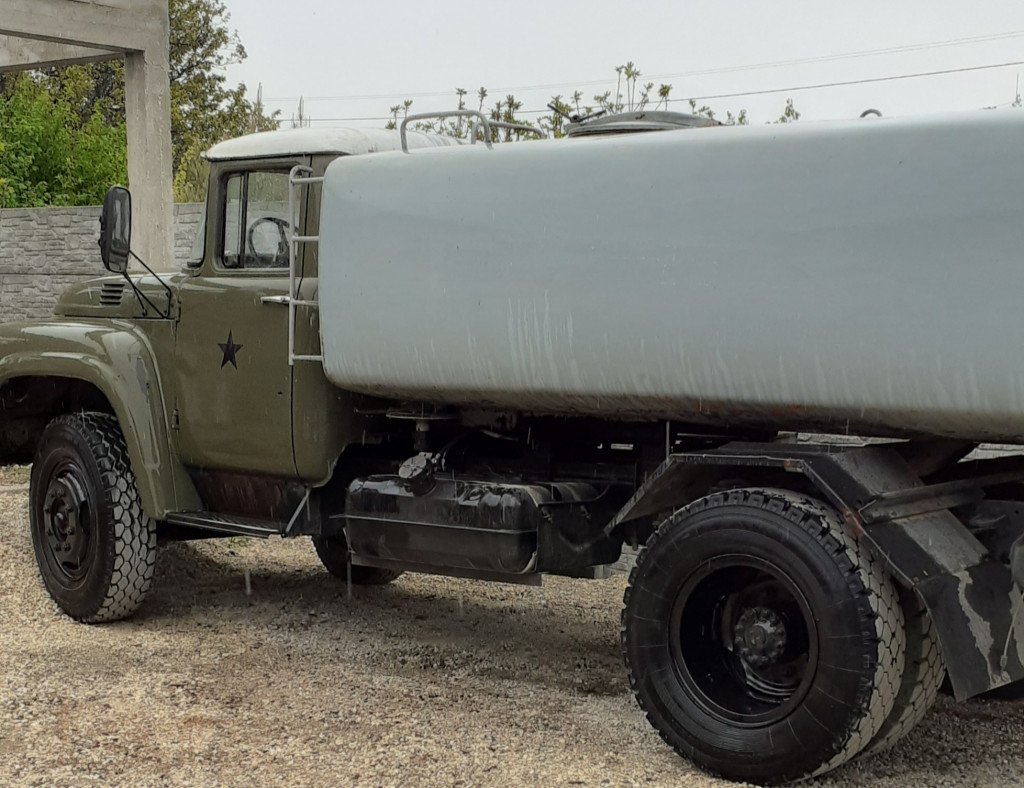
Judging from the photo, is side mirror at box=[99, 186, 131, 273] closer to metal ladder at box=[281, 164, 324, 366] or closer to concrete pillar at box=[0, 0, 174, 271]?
metal ladder at box=[281, 164, 324, 366]

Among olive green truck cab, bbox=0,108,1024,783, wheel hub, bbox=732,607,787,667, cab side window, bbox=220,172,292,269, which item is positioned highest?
cab side window, bbox=220,172,292,269

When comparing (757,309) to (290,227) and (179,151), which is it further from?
(179,151)

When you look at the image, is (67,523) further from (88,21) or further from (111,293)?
(88,21)

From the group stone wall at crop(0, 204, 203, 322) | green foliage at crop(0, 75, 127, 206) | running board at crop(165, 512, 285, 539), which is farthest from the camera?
green foliage at crop(0, 75, 127, 206)

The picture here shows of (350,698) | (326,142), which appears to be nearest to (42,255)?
(326,142)

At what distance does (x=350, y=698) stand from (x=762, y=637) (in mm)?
1826

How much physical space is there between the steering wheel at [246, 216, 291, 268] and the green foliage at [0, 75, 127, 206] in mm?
15346

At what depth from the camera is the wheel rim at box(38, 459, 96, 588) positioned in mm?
6641

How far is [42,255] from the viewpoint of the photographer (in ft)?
47.8

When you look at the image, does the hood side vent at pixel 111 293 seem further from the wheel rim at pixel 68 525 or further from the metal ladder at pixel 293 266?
the metal ladder at pixel 293 266

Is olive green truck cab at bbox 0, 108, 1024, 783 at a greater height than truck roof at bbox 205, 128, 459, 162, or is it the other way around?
truck roof at bbox 205, 128, 459, 162

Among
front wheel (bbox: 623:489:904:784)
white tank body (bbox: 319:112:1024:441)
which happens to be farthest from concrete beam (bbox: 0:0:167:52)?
front wheel (bbox: 623:489:904:784)

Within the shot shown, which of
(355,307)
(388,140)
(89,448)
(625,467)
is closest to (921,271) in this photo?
(625,467)

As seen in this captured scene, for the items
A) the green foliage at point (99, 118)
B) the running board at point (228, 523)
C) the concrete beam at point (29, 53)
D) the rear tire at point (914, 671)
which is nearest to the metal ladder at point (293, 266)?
the running board at point (228, 523)
